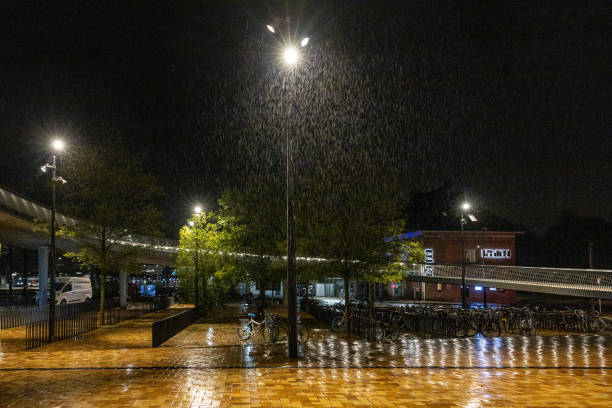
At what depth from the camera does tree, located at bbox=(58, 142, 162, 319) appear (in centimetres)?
2308

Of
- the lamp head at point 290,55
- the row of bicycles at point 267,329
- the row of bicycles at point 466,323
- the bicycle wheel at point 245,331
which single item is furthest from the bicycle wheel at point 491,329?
the lamp head at point 290,55

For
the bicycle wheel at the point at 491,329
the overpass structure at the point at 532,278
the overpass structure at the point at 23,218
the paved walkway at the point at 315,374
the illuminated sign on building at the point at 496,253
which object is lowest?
the bicycle wheel at the point at 491,329

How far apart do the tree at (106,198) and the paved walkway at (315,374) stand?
747 centimetres

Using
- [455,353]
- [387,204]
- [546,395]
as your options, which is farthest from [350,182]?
[546,395]

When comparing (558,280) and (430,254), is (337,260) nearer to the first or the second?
(558,280)

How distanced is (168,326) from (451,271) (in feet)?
96.2

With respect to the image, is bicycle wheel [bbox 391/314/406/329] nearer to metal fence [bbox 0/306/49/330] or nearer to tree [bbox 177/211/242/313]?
tree [bbox 177/211/242/313]

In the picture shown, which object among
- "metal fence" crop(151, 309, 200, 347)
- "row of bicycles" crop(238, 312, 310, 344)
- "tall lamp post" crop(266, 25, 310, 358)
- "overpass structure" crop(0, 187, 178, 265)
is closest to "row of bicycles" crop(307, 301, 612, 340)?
"row of bicycles" crop(238, 312, 310, 344)

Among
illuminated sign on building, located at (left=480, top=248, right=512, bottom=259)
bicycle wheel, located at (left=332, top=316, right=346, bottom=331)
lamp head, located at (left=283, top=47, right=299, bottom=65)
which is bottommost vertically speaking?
bicycle wheel, located at (left=332, top=316, right=346, bottom=331)

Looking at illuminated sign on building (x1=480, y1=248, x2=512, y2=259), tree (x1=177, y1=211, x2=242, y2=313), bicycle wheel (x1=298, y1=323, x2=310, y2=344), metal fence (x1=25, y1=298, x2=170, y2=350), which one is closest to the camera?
bicycle wheel (x1=298, y1=323, x2=310, y2=344)

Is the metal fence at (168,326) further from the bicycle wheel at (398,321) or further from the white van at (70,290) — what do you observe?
the white van at (70,290)

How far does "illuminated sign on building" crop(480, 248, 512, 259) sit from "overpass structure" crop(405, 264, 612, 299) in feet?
46.6

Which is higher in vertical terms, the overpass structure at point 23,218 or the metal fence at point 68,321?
the overpass structure at point 23,218

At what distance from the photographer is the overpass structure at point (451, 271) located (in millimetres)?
25609
